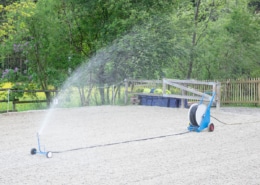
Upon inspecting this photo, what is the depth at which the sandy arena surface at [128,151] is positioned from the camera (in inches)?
285

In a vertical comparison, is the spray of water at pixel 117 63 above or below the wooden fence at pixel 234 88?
above

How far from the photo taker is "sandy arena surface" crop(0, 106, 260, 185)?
23.7ft

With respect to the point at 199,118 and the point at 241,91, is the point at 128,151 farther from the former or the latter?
the point at 241,91

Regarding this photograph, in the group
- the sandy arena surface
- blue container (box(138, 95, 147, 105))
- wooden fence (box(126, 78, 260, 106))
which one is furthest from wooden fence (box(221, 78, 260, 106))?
the sandy arena surface

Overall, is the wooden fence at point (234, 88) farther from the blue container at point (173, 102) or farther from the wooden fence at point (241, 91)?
the blue container at point (173, 102)

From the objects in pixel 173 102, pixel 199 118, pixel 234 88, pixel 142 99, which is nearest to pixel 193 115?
pixel 199 118

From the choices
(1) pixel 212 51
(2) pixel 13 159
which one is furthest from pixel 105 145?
(1) pixel 212 51

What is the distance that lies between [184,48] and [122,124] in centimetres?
778

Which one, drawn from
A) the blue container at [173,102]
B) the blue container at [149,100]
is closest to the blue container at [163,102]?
the blue container at [173,102]

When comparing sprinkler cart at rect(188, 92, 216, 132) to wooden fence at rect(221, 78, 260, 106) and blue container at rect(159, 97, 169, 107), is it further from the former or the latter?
wooden fence at rect(221, 78, 260, 106)

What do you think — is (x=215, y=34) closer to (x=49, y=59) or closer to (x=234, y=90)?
(x=234, y=90)

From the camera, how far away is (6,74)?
18.4 meters

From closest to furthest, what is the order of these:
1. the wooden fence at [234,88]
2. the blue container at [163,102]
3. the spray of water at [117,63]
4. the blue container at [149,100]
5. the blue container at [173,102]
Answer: the blue container at [173,102], the blue container at [163,102], the spray of water at [117,63], the blue container at [149,100], the wooden fence at [234,88]

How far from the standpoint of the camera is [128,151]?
9289mm
